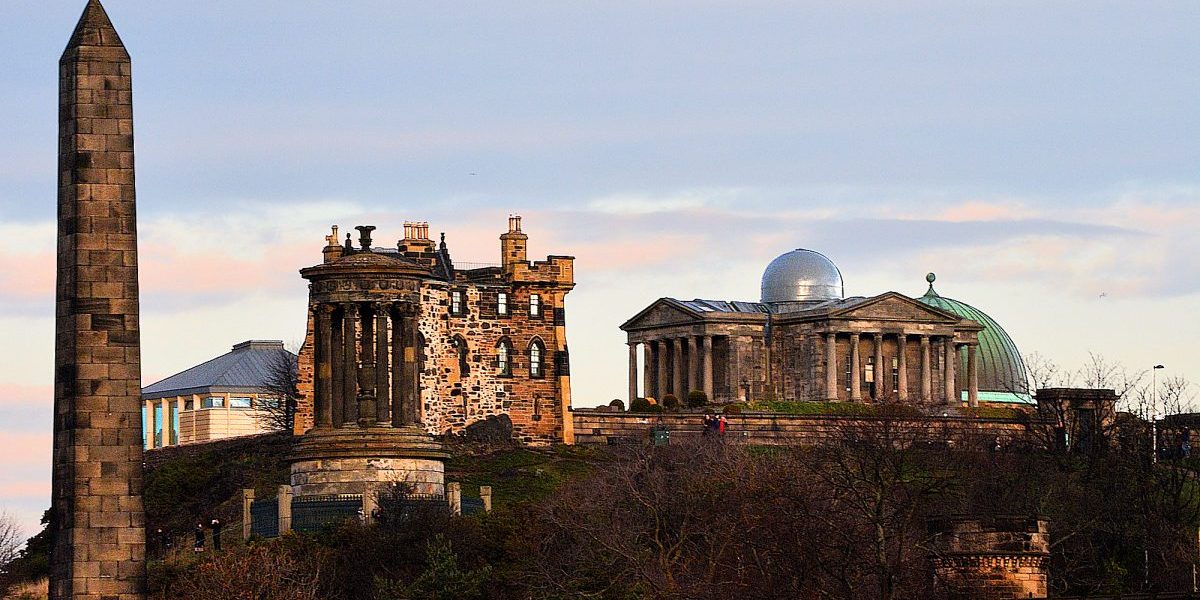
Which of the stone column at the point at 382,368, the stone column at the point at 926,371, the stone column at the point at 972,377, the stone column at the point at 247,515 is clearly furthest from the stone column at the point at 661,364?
the stone column at the point at 247,515

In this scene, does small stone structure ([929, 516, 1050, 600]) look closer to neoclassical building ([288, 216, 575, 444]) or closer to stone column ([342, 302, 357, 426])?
stone column ([342, 302, 357, 426])

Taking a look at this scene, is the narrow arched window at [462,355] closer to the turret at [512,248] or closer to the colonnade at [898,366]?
the turret at [512,248]

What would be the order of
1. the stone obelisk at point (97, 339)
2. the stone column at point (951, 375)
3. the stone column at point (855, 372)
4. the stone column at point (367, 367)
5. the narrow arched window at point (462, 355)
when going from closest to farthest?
the stone obelisk at point (97, 339) → the stone column at point (367, 367) → the narrow arched window at point (462, 355) → the stone column at point (855, 372) → the stone column at point (951, 375)

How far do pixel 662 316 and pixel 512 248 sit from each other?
28715 mm

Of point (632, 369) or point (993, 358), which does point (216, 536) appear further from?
point (993, 358)

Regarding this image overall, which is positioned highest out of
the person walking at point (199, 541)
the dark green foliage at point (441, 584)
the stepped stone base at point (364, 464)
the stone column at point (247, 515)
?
the stepped stone base at point (364, 464)

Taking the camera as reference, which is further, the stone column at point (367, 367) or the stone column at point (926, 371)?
the stone column at point (926, 371)

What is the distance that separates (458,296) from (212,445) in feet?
38.8

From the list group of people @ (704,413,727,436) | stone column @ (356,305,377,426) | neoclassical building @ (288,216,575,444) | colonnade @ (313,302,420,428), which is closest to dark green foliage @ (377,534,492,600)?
stone column @ (356,305,377,426)

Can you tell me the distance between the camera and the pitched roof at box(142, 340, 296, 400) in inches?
6024

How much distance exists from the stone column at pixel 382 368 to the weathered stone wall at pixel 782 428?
27.3 metres

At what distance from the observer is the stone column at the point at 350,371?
83.3m

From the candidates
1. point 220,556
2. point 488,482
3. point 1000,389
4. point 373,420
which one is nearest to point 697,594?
point 220,556

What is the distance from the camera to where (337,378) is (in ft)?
277
